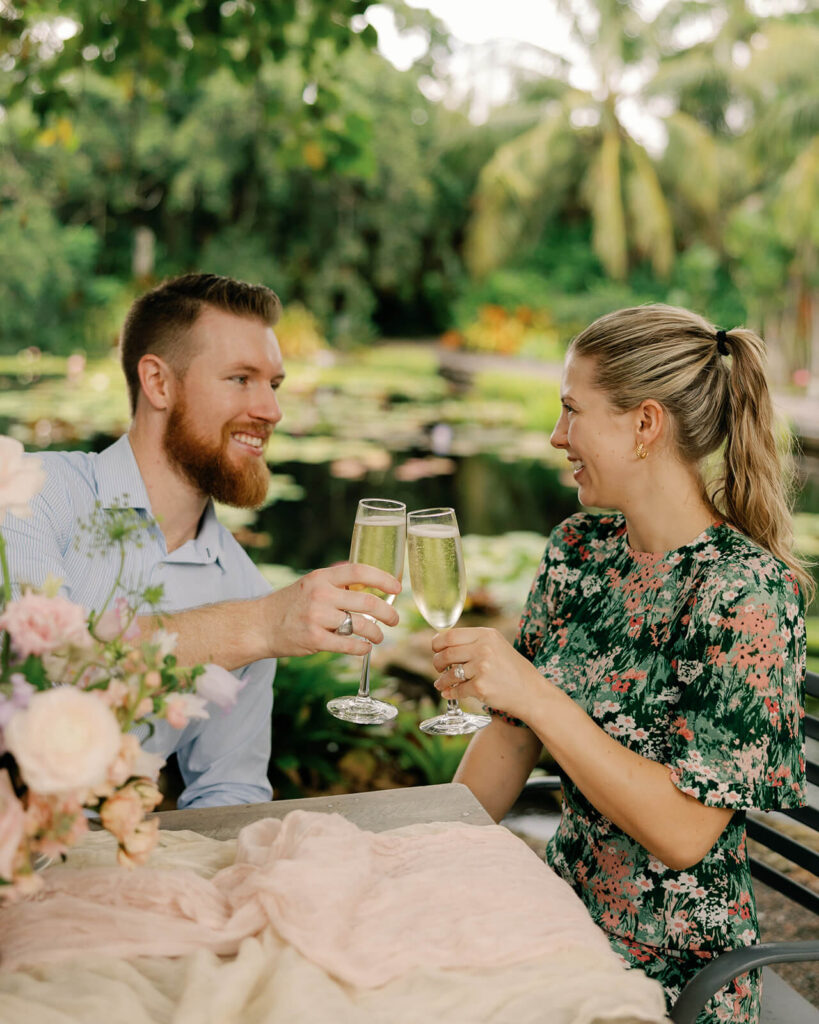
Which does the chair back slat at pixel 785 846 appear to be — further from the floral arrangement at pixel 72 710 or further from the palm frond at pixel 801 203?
the palm frond at pixel 801 203

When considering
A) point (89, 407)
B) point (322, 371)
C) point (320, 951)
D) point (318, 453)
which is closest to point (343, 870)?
point (320, 951)

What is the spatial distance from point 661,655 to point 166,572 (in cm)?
105

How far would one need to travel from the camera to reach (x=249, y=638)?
63.9 inches

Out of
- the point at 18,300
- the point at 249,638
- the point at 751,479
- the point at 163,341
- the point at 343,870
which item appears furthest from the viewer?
the point at 18,300

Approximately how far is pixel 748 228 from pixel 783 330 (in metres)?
2.15

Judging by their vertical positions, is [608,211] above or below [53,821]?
above

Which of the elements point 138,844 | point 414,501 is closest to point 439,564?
point 138,844

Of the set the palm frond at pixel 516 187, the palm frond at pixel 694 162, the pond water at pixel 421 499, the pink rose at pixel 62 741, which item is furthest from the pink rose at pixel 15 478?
the palm frond at pixel 694 162

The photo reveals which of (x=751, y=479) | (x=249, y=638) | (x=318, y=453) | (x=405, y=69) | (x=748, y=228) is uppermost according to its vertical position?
(x=405, y=69)

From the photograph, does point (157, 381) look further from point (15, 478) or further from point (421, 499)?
point (421, 499)

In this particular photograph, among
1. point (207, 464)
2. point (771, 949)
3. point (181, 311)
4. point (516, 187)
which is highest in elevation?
point (516, 187)

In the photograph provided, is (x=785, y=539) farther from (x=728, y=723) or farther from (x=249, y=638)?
(x=249, y=638)

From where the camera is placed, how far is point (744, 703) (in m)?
1.48

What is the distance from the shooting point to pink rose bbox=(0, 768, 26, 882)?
2.53 ft
